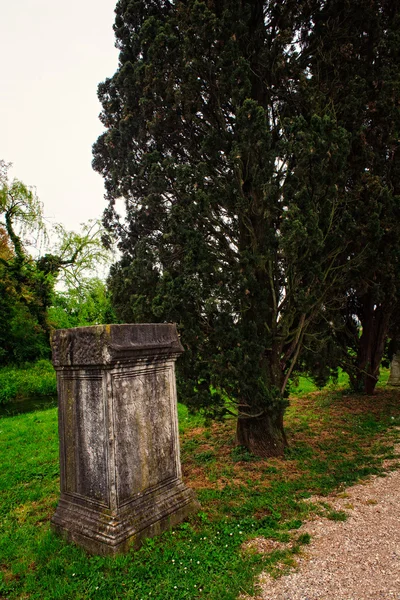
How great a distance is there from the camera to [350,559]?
276 centimetres

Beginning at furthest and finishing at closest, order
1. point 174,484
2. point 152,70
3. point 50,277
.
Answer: point 50,277
point 152,70
point 174,484

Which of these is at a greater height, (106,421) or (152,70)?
(152,70)

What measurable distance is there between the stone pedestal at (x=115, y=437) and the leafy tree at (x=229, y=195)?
1244 millimetres

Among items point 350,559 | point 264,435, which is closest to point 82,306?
point 264,435

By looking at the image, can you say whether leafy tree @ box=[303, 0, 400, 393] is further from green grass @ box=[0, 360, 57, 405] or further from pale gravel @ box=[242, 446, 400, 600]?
green grass @ box=[0, 360, 57, 405]

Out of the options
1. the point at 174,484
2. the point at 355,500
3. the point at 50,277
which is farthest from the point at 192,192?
the point at 50,277

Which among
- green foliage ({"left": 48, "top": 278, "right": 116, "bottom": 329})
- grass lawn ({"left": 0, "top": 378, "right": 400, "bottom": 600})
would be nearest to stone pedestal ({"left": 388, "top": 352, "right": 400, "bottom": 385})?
grass lawn ({"left": 0, "top": 378, "right": 400, "bottom": 600})

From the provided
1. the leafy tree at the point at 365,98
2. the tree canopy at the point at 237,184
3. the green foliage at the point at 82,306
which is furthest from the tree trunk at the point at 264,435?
the green foliage at the point at 82,306

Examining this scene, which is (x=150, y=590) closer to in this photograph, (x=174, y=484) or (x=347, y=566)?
(x=174, y=484)

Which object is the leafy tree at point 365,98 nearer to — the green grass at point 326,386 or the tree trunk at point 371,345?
the tree trunk at point 371,345

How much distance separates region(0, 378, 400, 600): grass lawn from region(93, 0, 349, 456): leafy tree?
74cm

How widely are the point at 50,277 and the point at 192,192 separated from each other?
1533 cm

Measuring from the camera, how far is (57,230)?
19.0 metres

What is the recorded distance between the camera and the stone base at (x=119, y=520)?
115 inches
